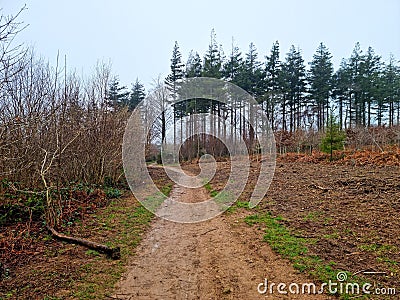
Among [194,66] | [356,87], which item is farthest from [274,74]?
[356,87]

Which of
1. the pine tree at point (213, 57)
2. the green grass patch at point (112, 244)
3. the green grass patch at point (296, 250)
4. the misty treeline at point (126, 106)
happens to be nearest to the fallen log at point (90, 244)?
the green grass patch at point (112, 244)

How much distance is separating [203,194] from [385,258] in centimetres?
657

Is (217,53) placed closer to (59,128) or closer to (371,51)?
(371,51)

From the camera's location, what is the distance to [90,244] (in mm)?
4941

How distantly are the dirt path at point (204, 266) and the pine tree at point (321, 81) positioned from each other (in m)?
27.0

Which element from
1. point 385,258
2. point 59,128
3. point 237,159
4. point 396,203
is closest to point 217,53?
point 237,159

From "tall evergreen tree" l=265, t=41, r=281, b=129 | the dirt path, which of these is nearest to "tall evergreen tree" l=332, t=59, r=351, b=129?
"tall evergreen tree" l=265, t=41, r=281, b=129

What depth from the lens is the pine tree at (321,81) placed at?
30.1 meters

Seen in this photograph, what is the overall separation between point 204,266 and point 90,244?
6.73ft

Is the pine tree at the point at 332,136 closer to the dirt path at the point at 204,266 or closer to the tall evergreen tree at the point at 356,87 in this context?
the dirt path at the point at 204,266

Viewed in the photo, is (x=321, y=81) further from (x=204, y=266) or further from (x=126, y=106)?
(x=204, y=266)

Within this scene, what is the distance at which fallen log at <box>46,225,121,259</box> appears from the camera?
459 centimetres

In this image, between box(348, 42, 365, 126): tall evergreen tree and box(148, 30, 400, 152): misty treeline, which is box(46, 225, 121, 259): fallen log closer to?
box(148, 30, 400, 152): misty treeline

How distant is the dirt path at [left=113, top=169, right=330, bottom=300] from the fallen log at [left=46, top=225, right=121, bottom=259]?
1.07 ft
